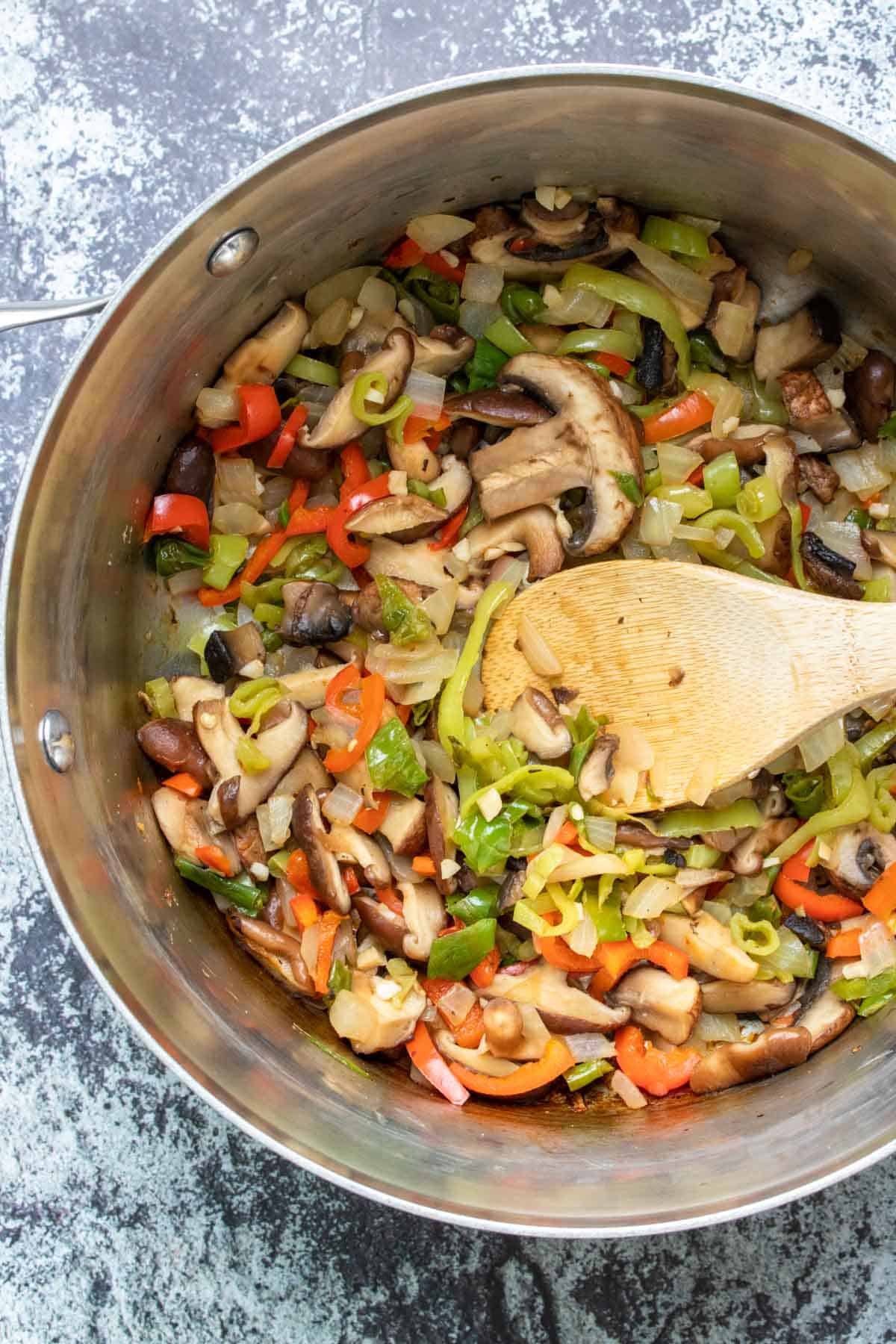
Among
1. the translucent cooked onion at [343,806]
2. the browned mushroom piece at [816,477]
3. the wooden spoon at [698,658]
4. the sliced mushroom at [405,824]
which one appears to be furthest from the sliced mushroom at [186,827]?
the browned mushroom piece at [816,477]

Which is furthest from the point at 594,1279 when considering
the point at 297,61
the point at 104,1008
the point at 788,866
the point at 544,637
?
the point at 297,61

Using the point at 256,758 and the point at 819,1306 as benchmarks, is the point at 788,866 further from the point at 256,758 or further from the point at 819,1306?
the point at 256,758

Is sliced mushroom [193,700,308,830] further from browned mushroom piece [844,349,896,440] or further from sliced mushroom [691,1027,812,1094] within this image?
browned mushroom piece [844,349,896,440]

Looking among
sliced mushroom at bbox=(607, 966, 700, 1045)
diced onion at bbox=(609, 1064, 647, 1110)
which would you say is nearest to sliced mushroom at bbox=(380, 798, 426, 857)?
sliced mushroom at bbox=(607, 966, 700, 1045)

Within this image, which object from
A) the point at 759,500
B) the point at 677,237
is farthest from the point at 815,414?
the point at 677,237

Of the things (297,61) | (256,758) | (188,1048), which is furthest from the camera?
(297,61)
